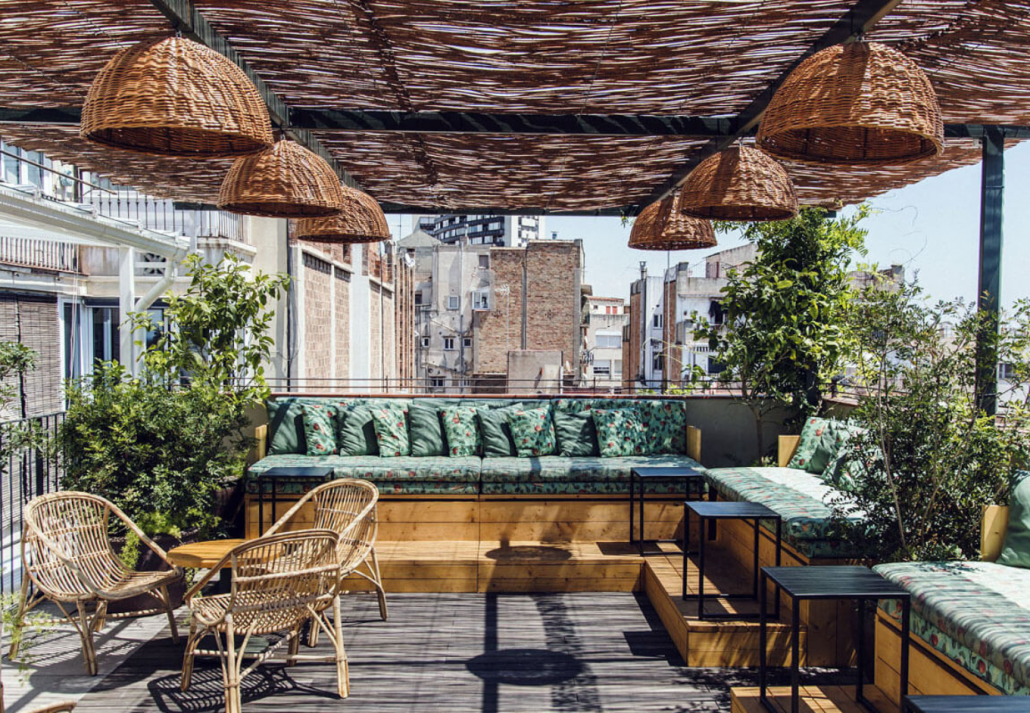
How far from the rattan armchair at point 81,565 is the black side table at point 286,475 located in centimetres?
115

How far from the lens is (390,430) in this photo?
651 centimetres

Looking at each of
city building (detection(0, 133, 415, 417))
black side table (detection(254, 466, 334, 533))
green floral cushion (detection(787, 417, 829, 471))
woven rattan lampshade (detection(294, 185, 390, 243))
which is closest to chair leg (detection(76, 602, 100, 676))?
black side table (detection(254, 466, 334, 533))

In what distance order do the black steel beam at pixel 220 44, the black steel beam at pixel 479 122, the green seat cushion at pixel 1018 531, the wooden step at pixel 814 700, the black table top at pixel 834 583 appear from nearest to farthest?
the black table top at pixel 834 583
the black steel beam at pixel 220 44
the wooden step at pixel 814 700
the green seat cushion at pixel 1018 531
the black steel beam at pixel 479 122

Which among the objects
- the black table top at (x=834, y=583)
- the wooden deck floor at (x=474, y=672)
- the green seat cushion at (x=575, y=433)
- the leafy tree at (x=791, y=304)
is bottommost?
the wooden deck floor at (x=474, y=672)

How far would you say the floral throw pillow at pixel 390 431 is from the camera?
6.46 metres

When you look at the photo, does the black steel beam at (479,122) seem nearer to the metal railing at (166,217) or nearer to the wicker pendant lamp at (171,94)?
the wicker pendant lamp at (171,94)

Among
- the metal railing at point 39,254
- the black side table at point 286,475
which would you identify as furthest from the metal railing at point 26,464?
the metal railing at point 39,254

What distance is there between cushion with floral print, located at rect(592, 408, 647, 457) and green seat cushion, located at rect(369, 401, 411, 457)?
5.12ft

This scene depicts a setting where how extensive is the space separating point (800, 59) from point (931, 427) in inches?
75.2

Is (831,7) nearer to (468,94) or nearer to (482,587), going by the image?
(468,94)

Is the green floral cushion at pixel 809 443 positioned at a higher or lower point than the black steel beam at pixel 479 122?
lower

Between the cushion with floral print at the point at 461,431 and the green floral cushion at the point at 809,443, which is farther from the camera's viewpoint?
the cushion with floral print at the point at 461,431

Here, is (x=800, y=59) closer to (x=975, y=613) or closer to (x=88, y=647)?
(x=975, y=613)

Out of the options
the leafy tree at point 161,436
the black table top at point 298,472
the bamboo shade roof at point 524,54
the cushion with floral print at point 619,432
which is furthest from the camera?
the cushion with floral print at point 619,432
